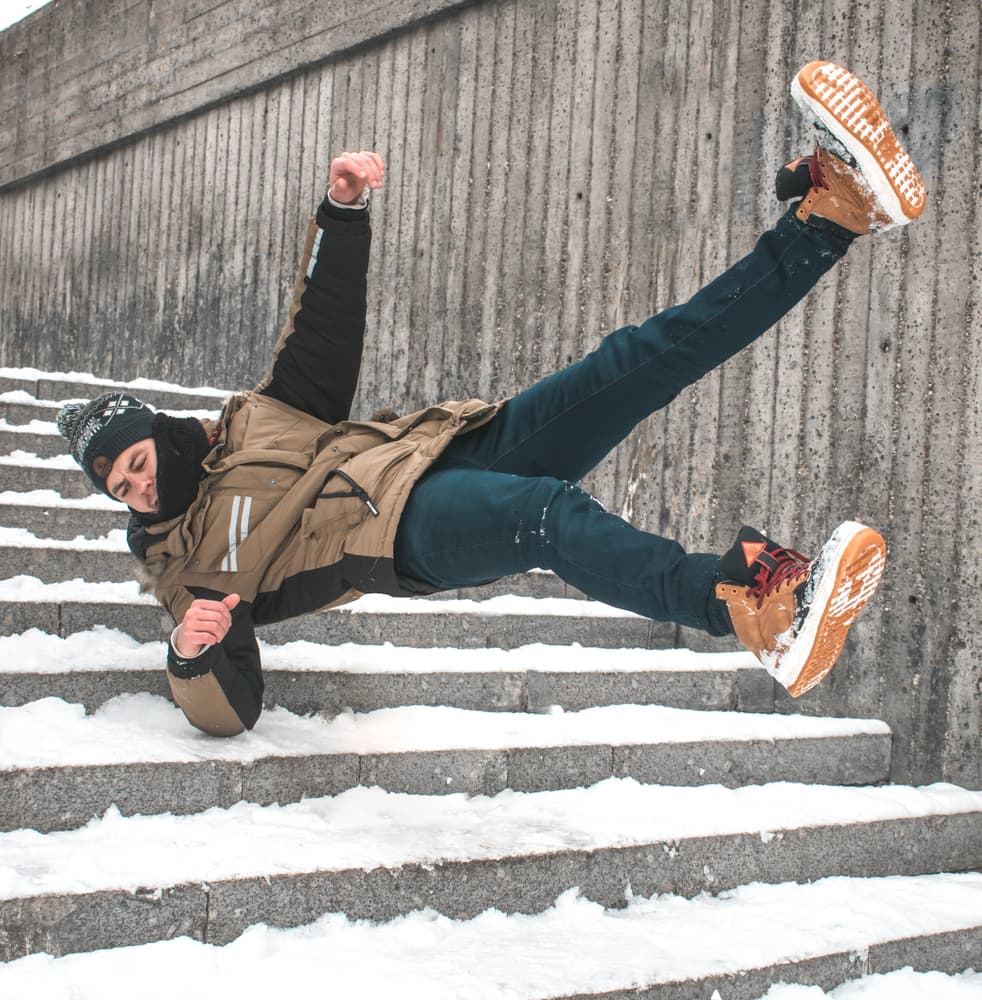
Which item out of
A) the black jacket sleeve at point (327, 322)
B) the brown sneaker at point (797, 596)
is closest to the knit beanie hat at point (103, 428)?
the black jacket sleeve at point (327, 322)

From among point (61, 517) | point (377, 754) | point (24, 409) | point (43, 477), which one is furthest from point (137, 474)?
point (24, 409)

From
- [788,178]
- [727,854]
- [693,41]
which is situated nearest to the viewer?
[788,178]

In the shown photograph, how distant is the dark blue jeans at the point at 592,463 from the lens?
1.86 m

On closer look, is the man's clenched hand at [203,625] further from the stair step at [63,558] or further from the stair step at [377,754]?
the stair step at [63,558]

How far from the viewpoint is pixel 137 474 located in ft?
7.42

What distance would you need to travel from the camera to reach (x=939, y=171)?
3.18 metres

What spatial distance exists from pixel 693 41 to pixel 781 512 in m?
1.77

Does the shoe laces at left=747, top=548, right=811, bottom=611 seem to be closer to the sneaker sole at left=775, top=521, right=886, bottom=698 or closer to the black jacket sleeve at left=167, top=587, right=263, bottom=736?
the sneaker sole at left=775, top=521, right=886, bottom=698

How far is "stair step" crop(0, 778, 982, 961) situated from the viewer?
1751 mm

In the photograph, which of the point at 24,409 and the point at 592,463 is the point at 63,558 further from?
the point at 592,463

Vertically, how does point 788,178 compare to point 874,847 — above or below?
above

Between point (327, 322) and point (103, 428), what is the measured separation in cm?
55

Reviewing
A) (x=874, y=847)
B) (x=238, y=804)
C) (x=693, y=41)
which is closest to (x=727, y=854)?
(x=874, y=847)

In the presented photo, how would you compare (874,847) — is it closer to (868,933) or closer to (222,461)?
(868,933)
